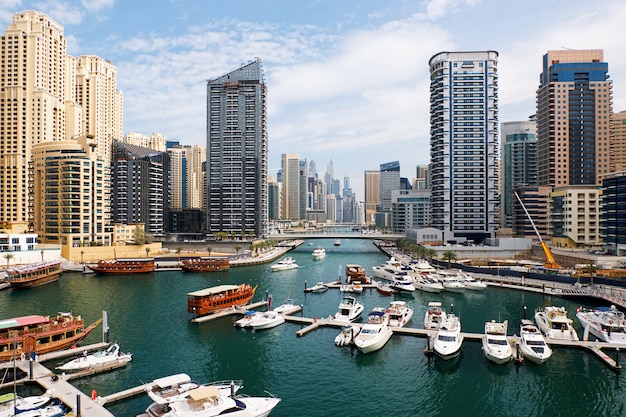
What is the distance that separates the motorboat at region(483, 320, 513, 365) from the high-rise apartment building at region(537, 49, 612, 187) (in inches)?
6060

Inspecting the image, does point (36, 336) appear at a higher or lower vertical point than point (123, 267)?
higher

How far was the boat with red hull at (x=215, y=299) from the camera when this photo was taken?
66.4m

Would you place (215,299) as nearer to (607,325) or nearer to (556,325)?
(556,325)

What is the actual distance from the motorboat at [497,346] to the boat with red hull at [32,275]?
286 feet

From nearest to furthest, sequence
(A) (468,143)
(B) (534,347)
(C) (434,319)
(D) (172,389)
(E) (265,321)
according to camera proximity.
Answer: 1. (D) (172,389)
2. (B) (534,347)
3. (C) (434,319)
4. (E) (265,321)
5. (A) (468,143)

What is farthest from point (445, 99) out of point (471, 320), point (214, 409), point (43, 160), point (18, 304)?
point (214, 409)

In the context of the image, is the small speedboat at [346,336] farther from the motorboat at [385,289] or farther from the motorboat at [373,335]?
the motorboat at [385,289]

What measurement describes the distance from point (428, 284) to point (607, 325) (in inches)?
1508

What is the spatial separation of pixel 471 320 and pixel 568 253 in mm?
66799

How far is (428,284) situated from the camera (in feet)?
295

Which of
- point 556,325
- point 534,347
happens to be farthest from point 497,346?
point 556,325

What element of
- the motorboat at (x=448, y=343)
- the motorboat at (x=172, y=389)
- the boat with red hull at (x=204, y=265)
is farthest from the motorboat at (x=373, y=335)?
the boat with red hull at (x=204, y=265)

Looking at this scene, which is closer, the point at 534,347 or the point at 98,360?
the point at 98,360

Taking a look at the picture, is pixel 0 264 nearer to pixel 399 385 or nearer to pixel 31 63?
pixel 31 63
